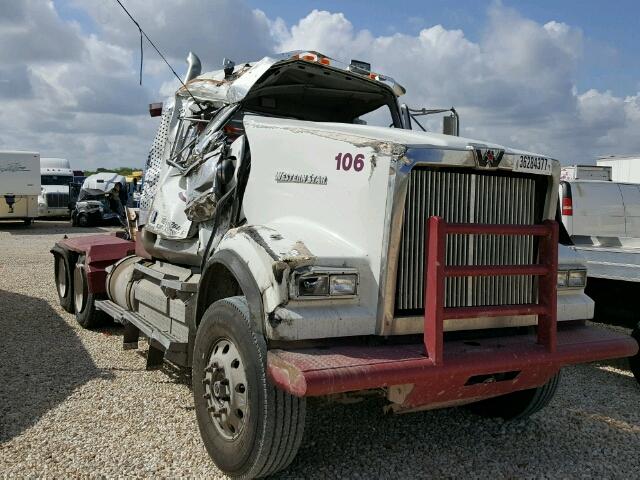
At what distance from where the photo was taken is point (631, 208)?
33.3ft

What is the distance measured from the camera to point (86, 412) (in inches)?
198

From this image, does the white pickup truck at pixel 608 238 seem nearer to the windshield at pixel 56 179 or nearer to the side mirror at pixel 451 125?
the side mirror at pixel 451 125

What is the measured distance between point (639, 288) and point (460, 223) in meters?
3.84

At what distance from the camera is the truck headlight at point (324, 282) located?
3.44 m

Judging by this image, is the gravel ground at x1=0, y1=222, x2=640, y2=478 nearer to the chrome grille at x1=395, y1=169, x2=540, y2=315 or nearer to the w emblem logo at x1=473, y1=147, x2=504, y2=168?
the chrome grille at x1=395, y1=169, x2=540, y2=315

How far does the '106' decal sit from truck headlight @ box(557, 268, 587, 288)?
5.33 feet

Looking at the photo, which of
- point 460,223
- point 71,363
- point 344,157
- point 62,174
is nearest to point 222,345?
point 344,157

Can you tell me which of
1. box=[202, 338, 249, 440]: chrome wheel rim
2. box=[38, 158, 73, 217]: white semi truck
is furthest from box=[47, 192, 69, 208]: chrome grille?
box=[202, 338, 249, 440]: chrome wheel rim

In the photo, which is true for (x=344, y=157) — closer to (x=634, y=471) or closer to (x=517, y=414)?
(x=517, y=414)

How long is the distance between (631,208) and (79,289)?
26.8 ft

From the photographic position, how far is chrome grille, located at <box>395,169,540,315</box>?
3629mm

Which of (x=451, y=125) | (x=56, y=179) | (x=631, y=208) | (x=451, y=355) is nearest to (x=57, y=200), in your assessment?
(x=56, y=179)

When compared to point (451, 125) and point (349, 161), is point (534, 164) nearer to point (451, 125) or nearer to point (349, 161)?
point (349, 161)

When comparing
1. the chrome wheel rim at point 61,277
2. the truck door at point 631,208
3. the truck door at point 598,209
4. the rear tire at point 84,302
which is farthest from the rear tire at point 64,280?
the truck door at point 631,208
